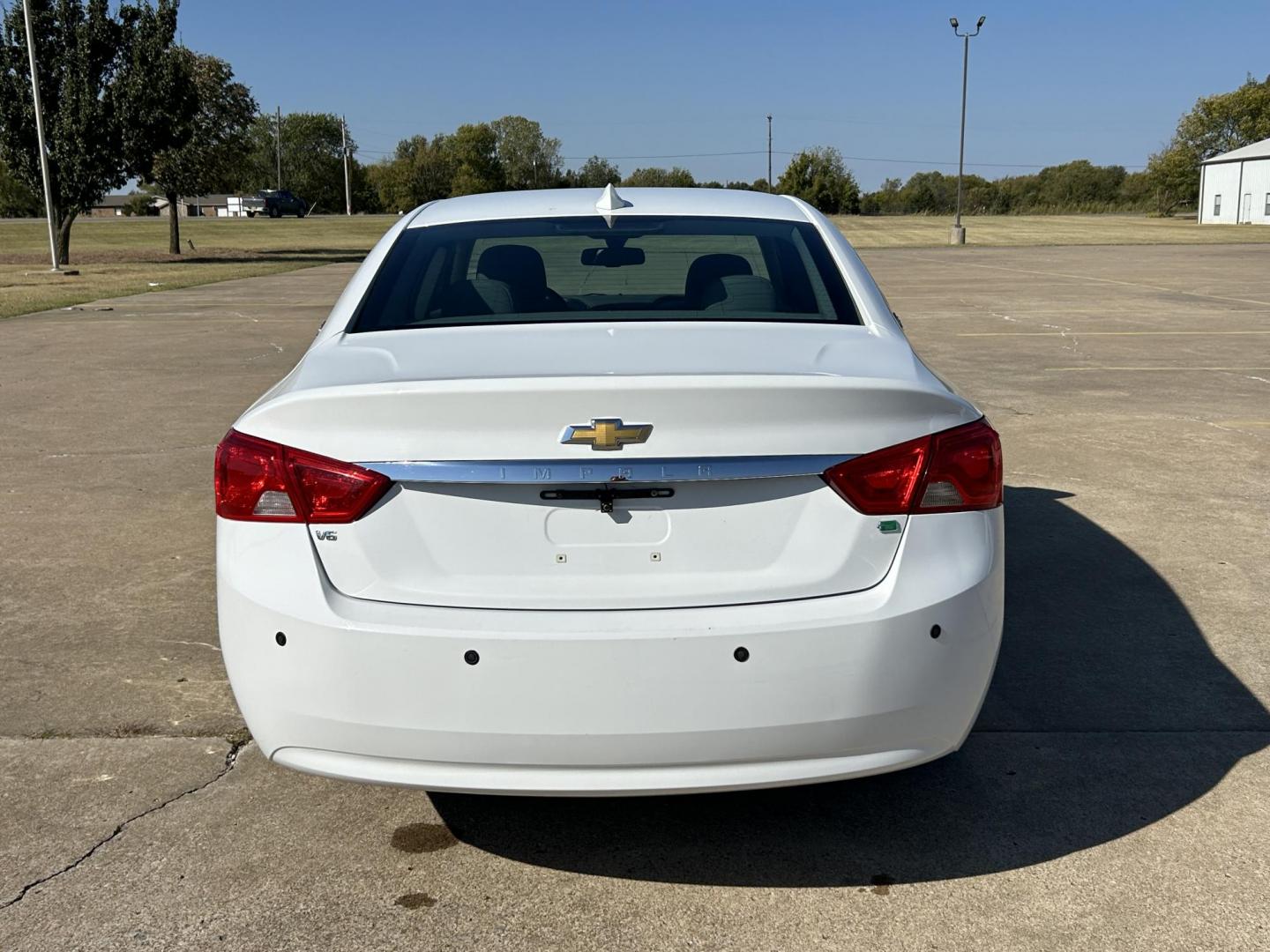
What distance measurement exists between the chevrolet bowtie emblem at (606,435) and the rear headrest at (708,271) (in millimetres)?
1297

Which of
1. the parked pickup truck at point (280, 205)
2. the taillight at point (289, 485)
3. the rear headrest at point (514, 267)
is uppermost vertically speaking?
the parked pickup truck at point (280, 205)

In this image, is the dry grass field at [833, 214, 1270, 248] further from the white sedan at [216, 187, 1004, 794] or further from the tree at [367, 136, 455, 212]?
the tree at [367, 136, 455, 212]

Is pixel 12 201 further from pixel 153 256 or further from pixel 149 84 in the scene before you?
pixel 149 84

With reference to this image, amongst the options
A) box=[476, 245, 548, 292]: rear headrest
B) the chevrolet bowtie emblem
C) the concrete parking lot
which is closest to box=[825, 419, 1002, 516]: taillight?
the chevrolet bowtie emblem

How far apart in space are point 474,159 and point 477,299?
148220 mm

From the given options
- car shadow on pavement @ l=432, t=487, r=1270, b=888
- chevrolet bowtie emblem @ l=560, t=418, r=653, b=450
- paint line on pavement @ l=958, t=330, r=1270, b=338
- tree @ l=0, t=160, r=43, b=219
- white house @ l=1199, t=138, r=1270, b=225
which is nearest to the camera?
chevrolet bowtie emblem @ l=560, t=418, r=653, b=450

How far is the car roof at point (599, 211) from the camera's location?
4.09 metres

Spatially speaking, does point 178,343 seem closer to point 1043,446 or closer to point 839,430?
point 1043,446

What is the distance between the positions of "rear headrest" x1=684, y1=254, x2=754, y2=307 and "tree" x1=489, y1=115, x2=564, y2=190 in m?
153

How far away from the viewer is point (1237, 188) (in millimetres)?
78750

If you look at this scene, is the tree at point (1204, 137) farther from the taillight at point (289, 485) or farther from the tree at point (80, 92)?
the taillight at point (289, 485)

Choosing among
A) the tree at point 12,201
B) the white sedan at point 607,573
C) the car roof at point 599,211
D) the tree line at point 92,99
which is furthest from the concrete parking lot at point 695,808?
the tree at point 12,201

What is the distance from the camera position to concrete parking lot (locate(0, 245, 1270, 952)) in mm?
2820

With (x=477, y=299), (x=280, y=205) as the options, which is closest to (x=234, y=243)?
(x=280, y=205)
